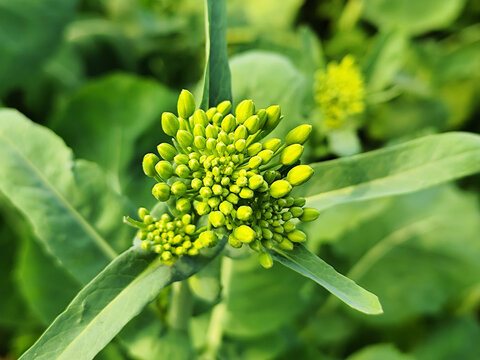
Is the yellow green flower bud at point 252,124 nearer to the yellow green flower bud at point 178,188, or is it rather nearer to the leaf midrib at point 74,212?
the yellow green flower bud at point 178,188

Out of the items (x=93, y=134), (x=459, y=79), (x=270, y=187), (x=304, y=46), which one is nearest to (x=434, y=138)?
(x=270, y=187)

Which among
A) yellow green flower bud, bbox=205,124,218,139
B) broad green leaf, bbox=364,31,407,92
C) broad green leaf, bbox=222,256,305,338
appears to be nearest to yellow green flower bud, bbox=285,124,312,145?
yellow green flower bud, bbox=205,124,218,139

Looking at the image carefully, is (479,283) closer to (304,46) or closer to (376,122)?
(376,122)

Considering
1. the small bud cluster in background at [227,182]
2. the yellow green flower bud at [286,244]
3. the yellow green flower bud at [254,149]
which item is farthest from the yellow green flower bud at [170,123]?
the yellow green flower bud at [286,244]

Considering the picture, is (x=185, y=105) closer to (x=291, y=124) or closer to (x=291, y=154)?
(x=291, y=154)

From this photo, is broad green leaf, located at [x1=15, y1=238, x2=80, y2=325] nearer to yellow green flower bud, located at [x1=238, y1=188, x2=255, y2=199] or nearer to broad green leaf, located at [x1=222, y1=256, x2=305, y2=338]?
broad green leaf, located at [x1=222, y1=256, x2=305, y2=338]
